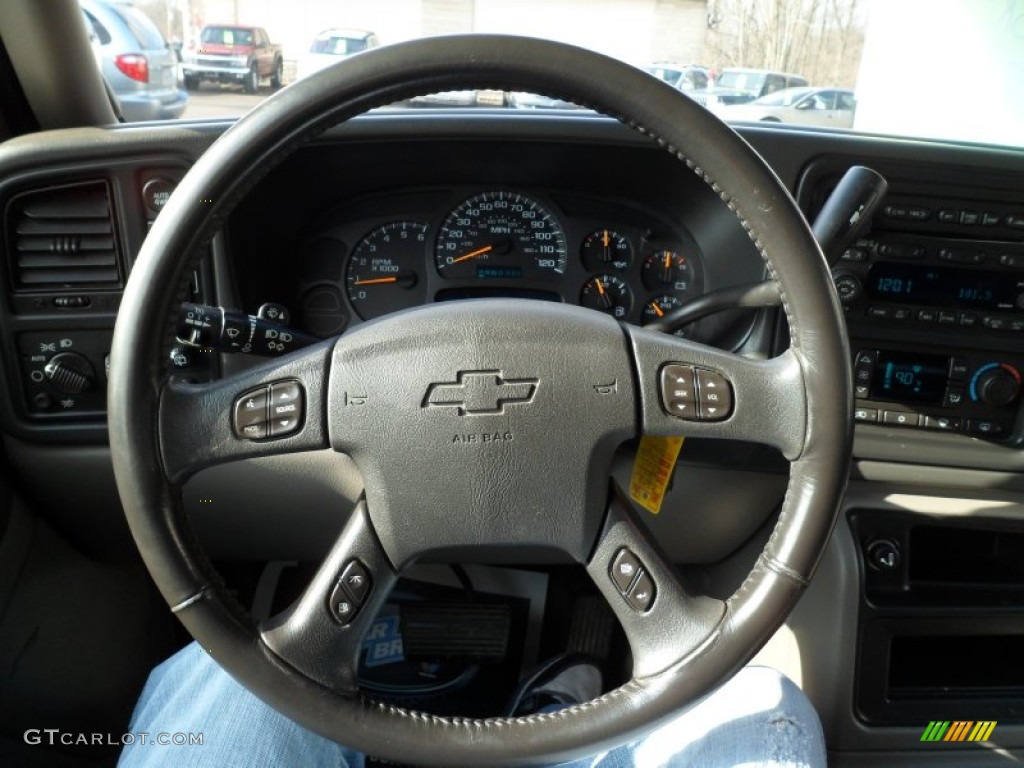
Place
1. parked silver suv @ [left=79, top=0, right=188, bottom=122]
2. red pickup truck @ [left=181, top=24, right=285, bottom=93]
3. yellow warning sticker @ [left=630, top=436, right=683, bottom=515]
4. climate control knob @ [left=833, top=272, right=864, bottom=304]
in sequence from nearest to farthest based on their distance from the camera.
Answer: yellow warning sticker @ [left=630, top=436, right=683, bottom=515]
red pickup truck @ [left=181, top=24, right=285, bottom=93]
climate control knob @ [left=833, top=272, right=864, bottom=304]
parked silver suv @ [left=79, top=0, right=188, bottom=122]

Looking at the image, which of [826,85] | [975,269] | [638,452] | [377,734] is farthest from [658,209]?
[377,734]

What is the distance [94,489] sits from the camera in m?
1.64

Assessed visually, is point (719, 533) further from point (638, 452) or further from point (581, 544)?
point (581, 544)

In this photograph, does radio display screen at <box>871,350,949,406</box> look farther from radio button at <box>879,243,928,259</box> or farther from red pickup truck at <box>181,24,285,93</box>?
red pickup truck at <box>181,24,285,93</box>

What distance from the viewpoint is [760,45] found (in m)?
1.59

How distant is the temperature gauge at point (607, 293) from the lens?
67.4 inches

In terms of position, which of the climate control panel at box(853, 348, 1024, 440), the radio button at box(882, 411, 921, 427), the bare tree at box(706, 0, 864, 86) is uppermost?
the bare tree at box(706, 0, 864, 86)

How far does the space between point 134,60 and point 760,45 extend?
1137mm

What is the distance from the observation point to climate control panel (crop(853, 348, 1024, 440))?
1591 millimetres

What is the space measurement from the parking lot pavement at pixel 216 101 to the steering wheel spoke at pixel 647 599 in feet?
2.97

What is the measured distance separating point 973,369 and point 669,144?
A: 0.97 metres

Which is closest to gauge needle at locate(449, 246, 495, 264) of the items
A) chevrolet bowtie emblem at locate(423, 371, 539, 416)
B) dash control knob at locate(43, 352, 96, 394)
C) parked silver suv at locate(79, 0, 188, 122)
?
parked silver suv at locate(79, 0, 188, 122)

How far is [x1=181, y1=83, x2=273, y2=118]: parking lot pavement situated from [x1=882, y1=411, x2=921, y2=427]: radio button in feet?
3.87

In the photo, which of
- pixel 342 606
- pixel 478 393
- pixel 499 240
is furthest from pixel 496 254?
pixel 342 606
